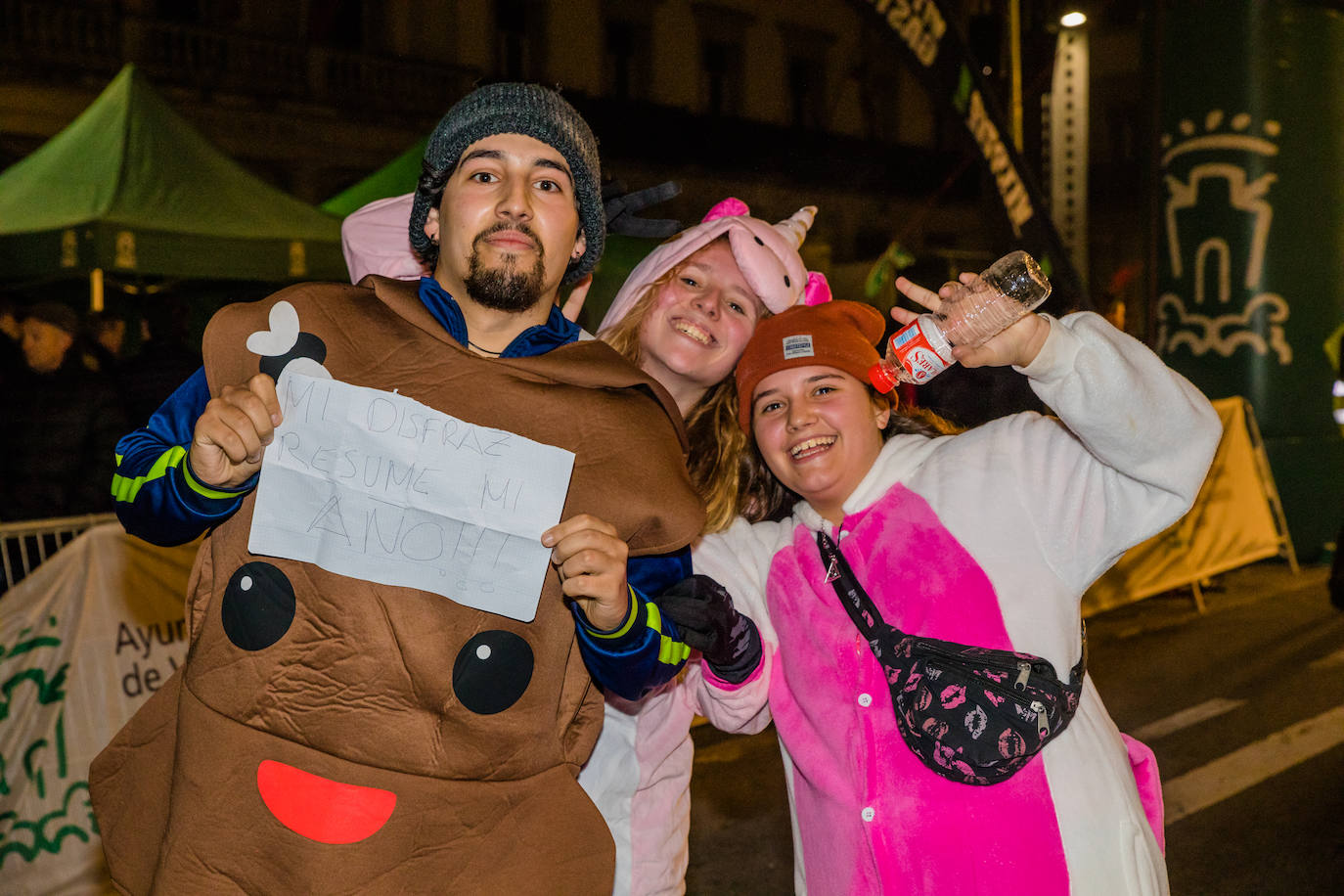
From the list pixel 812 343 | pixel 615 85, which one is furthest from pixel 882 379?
pixel 615 85

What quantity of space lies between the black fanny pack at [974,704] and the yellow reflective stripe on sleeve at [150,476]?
1360mm

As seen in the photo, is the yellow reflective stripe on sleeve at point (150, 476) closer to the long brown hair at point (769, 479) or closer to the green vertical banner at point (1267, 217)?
the long brown hair at point (769, 479)

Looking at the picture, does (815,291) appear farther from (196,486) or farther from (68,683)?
(68,683)

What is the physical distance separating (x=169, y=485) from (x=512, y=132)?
3.03 ft

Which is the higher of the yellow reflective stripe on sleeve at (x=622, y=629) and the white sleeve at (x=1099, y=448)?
the white sleeve at (x=1099, y=448)

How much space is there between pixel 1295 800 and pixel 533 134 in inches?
191

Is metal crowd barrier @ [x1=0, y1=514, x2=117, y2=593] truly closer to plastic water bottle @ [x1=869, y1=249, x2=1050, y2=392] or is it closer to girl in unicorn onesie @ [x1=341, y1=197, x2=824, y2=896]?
girl in unicorn onesie @ [x1=341, y1=197, x2=824, y2=896]

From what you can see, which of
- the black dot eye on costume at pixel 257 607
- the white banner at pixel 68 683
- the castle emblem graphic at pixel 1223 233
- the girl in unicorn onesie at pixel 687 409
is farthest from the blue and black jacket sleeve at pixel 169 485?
the castle emblem graphic at pixel 1223 233

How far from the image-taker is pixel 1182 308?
11.2 metres

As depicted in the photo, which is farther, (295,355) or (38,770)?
(38,770)

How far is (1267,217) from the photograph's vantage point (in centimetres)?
1063

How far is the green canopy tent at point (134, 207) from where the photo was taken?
744 centimetres

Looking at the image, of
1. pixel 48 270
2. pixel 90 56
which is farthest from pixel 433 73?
pixel 48 270

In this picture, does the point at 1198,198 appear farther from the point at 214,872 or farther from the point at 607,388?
the point at 214,872
